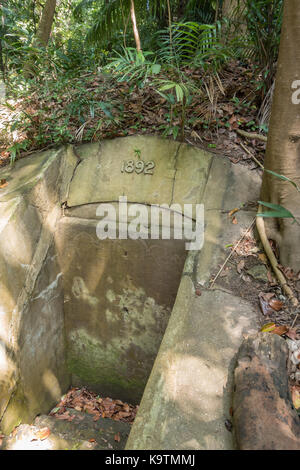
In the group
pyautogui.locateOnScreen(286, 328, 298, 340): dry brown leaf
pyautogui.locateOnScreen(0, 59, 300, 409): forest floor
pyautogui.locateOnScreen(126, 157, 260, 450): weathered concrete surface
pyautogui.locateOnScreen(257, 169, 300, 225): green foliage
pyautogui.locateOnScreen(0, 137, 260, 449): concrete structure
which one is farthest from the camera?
pyautogui.locateOnScreen(0, 59, 300, 409): forest floor

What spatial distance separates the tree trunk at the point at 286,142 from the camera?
2322 millimetres

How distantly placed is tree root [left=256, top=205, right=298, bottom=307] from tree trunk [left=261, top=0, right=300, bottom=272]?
0.22 ft

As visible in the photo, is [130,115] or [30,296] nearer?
[30,296]

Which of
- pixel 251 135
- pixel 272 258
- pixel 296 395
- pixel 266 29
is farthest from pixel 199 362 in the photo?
pixel 266 29

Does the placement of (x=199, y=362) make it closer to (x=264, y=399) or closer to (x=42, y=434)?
(x=264, y=399)

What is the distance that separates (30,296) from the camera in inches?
124

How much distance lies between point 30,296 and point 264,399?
7.75 ft

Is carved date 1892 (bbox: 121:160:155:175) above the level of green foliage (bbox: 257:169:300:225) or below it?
above

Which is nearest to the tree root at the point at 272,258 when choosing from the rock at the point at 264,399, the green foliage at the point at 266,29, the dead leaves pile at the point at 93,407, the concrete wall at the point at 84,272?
the rock at the point at 264,399

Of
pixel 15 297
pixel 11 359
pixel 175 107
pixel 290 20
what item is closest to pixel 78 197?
pixel 15 297

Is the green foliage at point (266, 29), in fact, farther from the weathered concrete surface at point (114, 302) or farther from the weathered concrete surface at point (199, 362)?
the weathered concrete surface at point (114, 302)

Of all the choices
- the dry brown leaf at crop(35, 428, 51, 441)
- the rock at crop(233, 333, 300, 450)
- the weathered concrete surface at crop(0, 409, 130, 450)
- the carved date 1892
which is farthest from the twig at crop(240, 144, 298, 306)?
the dry brown leaf at crop(35, 428, 51, 441)

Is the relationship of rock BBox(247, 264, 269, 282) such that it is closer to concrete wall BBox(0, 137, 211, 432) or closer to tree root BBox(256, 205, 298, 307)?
tree root BBox(256, 205, 298, 307)

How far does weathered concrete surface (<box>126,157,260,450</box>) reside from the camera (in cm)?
169
